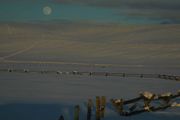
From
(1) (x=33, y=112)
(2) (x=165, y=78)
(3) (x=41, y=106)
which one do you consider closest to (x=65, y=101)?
(3) (x=41, y=106)

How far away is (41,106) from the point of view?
1259 inches

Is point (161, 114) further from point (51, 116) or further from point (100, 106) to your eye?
point (51, 116)

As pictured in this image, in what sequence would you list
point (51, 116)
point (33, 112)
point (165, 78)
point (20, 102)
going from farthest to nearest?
point (165, 78) < point (20, 102) < point (33, 112) < point (51, 116)

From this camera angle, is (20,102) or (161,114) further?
(20,102)

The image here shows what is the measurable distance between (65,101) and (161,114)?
11471mm

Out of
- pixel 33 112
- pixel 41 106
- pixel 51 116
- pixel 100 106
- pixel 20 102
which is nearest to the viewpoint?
pixel 100 106

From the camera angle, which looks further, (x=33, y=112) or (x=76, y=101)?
(x=76, y=101)

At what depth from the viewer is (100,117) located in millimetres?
25328

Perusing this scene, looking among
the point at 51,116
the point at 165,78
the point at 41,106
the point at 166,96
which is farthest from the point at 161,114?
the point at 165,78

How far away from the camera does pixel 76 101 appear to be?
3594 centimetres

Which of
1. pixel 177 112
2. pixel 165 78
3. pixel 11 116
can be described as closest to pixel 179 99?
pixel 177 112

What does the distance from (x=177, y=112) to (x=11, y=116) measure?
12.5 m

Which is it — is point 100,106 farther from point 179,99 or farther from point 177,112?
point 179,99

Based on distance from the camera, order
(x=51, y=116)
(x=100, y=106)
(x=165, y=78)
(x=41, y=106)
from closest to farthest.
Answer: (x=100, y=106)
(x=51, y=116)
(x=41, y=106)
(x=165, y=78)
